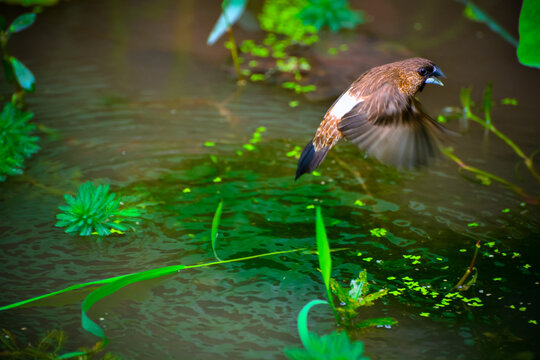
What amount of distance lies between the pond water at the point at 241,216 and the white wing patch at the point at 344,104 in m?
0.51

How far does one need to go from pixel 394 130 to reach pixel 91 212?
127 centimetres

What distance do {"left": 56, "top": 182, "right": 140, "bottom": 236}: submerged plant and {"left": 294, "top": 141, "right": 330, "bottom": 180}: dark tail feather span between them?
712mm

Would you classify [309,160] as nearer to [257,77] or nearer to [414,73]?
[414,73]

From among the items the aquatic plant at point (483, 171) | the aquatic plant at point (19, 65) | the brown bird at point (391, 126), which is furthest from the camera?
the aquatic plant at point (19, 65)

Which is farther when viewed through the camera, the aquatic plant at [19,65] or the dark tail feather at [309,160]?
the aquatic plant at [19,65]

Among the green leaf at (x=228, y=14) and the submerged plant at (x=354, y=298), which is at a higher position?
the green leaf at (x=228, y=14)

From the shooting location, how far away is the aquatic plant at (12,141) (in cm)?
253

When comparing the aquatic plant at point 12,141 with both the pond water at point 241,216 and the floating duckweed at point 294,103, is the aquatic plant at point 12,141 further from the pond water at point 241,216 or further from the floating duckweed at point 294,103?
the floating duckweed at point 294,103

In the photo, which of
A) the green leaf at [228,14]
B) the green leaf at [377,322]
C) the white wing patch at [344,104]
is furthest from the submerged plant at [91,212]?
the green leaf at [228,14]

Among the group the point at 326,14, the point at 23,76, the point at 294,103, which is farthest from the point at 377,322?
the point at 326,14

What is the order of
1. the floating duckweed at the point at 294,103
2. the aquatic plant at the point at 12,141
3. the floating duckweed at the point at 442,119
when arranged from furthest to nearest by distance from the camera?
the floating duckweed at the point at 294,103 → the floating duckweed at the point at 442,119 → the aquatic plant at the point at 12,141

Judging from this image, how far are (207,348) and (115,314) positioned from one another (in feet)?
1.23

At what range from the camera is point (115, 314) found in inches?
75.7

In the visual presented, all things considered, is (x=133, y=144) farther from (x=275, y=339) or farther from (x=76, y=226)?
(x=275, y=339)
